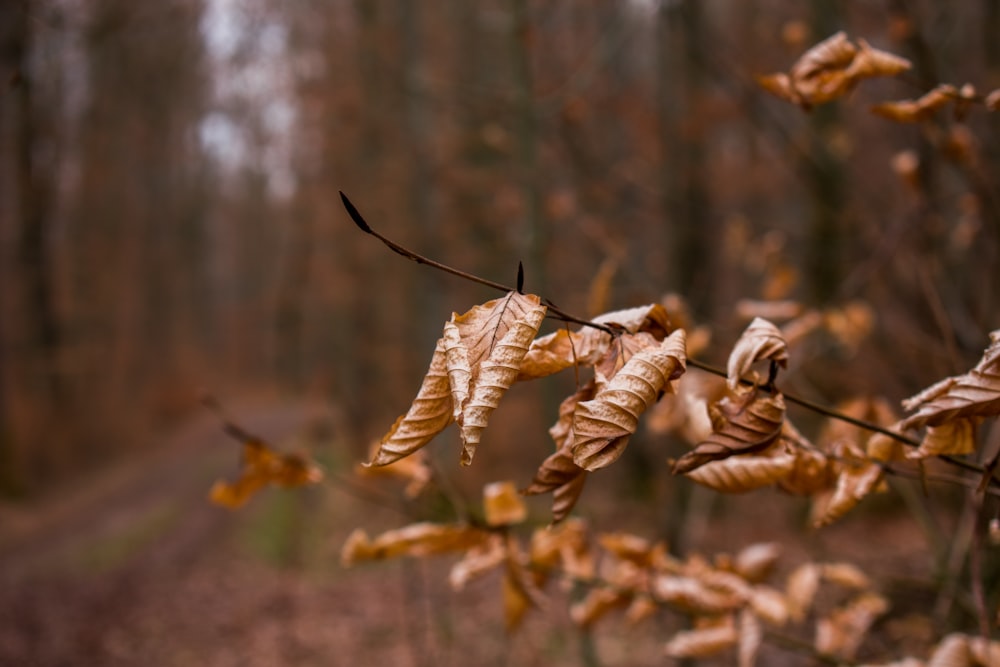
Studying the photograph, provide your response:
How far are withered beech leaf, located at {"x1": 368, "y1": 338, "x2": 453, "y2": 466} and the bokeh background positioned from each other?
0.75 metres

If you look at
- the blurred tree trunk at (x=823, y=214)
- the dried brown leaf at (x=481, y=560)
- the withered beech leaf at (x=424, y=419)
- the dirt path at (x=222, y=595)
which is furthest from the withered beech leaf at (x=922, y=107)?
the blurred tree trunk at (x=823, y=214)

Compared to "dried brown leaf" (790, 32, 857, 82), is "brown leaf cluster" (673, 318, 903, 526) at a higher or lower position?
lower

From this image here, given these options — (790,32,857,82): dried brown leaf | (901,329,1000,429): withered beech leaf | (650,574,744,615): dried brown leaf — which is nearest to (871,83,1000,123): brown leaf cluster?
(790,32,857,82): dried brown leaf

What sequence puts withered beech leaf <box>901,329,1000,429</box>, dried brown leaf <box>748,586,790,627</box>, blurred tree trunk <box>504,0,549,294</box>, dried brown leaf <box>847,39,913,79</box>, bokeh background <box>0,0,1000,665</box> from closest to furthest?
withered beech leaf <box>901,329,1000,429</box>
dried brown leaf <box>847,39,913,79</box>
dried brown leaf <box>748,586,790,627</box>
bokeh background <box>0,0,1000,665</box>
blurred tree trunk <box>504,0,549,294</box>

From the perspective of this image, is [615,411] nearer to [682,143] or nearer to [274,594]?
[682,143]

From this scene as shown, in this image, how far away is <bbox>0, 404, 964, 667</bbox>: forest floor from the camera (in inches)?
214

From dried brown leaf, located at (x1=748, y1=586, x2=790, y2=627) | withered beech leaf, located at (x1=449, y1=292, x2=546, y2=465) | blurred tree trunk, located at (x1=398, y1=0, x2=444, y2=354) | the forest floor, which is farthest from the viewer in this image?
blurred tree trunk, located at (x1=398, y1=0, x2=444, y2=354)

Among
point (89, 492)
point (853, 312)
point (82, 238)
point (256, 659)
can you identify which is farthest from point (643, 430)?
point (82, 238)

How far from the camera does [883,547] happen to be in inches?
242

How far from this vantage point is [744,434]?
75cm

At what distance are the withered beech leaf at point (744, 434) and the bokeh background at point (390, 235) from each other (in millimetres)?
624

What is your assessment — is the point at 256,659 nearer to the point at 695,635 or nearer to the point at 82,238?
the point at 695,635

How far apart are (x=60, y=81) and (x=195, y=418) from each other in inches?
379

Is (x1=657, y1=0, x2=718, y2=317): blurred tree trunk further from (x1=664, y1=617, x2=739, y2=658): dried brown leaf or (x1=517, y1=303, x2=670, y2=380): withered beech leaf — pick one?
(x1=517, y1=303, x2=670, y2=380): withered beech leaf
